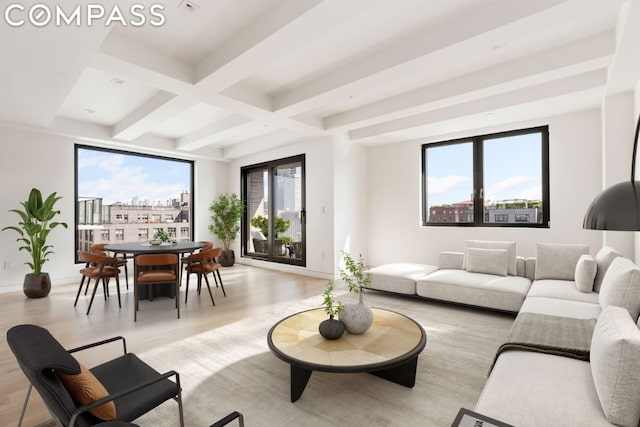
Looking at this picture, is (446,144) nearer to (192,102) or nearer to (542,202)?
(542,202)

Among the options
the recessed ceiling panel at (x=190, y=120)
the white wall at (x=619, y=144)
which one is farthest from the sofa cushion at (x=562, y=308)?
the recessed ceiling panel at (x=190, y=120)

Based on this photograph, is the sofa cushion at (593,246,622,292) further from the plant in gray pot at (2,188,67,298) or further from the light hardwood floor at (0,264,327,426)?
the plant in gray pot at (2,188,67,298)

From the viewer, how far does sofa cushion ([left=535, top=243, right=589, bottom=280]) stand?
399cm

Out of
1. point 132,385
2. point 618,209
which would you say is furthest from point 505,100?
point 132,385

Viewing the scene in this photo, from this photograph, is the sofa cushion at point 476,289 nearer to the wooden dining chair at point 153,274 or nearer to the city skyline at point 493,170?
the city skyline at point 493,170

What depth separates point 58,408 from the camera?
126 centimetres

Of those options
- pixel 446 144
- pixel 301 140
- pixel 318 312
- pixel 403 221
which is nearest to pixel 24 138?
pixel 301 140

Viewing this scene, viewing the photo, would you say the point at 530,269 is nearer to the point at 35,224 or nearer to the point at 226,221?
the point at 226,221

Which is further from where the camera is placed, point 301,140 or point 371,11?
point 301,140

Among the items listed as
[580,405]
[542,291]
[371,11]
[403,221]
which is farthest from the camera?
[403,221]

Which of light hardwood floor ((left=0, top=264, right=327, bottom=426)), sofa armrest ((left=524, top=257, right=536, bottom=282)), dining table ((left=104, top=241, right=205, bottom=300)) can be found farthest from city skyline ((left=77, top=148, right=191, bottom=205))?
sofa armrest ((left=524, top=257, right=536, bottom=282))

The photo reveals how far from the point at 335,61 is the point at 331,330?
9.49 ft

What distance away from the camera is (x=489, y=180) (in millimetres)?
5477

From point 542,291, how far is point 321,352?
2.78 meters
